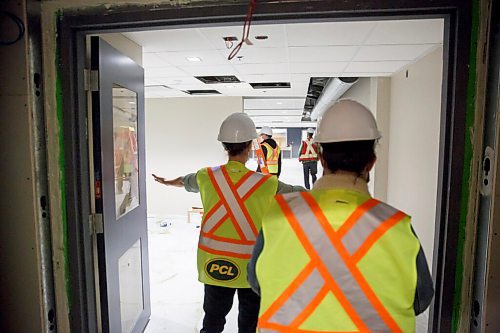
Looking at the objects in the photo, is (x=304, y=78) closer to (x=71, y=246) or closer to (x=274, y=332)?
(x=71, y=246)

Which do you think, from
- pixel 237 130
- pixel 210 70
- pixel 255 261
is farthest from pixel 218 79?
pixel 255 261

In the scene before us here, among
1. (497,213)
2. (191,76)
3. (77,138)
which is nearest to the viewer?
(497,213)

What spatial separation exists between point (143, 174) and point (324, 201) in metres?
1.80

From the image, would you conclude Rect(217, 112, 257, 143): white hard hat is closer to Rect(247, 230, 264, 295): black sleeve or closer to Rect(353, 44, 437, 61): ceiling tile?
Rect(247, 230, 264, 295): black sleeve

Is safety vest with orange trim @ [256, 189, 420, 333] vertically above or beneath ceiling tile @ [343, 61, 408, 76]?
beneath

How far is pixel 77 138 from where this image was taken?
1.58m

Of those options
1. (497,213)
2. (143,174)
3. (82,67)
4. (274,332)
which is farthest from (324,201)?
(143,174)

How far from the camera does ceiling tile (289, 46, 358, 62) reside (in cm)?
279

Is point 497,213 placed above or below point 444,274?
above

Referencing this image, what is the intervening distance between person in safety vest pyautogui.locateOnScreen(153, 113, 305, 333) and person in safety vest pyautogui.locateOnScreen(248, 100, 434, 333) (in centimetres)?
64

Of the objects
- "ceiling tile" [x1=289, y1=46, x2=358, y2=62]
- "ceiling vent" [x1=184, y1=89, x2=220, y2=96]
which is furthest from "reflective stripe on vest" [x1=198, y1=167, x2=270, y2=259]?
"ceiling vent" [x1=184, y1=89, x2=220, y2=96]

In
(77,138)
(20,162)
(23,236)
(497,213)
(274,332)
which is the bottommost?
(274,332)

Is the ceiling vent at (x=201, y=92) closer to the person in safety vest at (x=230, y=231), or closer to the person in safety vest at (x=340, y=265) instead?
the person in safety vest at (x=230, y=231)

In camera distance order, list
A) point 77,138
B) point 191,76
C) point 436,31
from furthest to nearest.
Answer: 1. point 191,76
2. point 436,31
3. point 77,138
